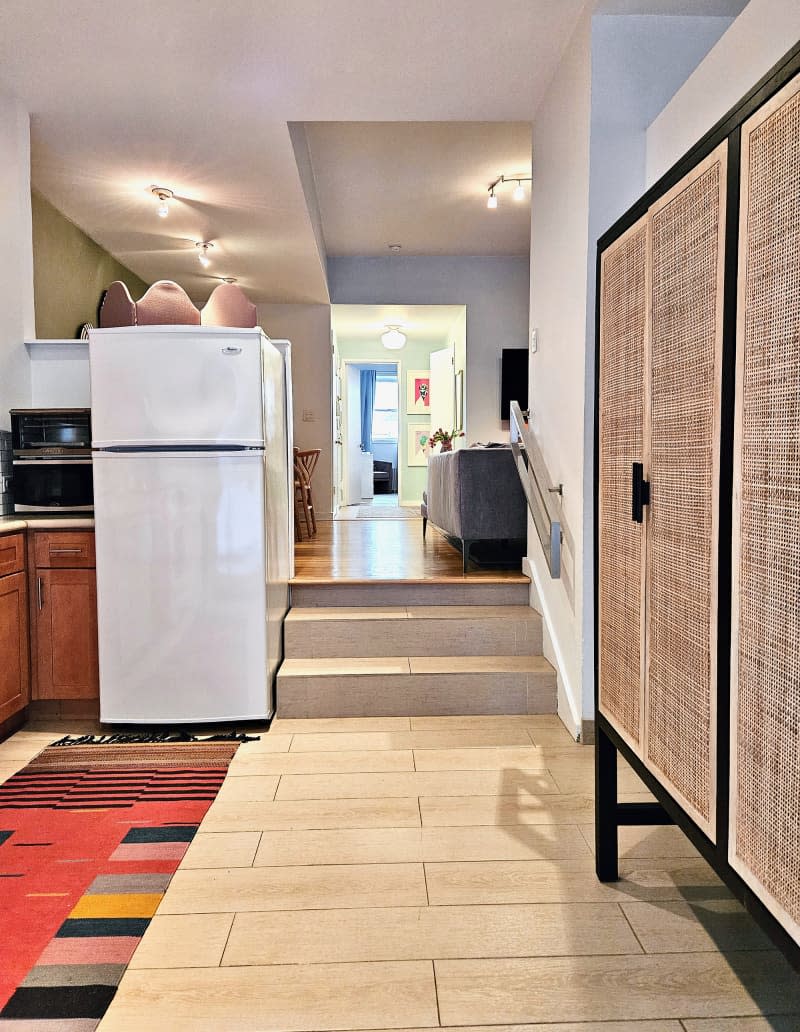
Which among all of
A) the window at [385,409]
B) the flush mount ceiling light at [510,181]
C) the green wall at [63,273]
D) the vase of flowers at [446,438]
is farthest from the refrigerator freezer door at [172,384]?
the window at [385,409]

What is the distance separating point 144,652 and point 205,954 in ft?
5.30

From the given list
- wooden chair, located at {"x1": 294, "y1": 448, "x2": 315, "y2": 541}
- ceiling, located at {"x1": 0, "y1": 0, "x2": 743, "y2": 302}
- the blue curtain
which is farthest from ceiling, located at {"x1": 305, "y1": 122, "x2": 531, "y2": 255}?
the blue curtain

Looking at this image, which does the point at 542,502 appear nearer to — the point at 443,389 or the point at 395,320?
the point at 443,389

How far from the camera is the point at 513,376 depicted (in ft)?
25.5

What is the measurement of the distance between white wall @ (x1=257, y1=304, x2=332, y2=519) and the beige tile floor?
5749 mm

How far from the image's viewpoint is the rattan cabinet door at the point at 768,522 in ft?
3.39

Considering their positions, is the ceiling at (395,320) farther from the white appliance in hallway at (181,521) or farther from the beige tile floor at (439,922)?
the beige tile floor at (439,922)

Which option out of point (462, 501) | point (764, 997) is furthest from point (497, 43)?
point (764, 997)

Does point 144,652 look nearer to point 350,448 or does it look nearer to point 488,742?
point 488,742

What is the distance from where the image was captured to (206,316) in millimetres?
3834

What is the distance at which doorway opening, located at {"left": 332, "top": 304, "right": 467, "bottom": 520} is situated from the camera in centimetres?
856

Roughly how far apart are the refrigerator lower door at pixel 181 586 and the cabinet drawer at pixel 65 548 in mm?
202

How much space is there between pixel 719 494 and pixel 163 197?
15.2 feet

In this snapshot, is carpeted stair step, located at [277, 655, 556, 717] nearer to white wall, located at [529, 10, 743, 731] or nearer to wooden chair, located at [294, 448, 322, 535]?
white wall, located at [529, 10, 743, 731]
